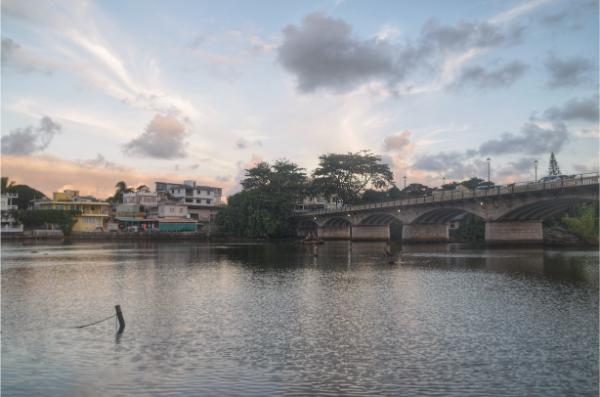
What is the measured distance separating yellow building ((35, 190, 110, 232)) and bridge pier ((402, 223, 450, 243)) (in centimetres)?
8611

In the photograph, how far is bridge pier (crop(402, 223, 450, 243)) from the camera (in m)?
101

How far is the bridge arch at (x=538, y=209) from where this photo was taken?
63594 mm

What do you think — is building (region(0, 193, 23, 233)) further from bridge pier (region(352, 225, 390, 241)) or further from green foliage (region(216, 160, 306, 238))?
bridge pier (region(352, 225, 390, 241))

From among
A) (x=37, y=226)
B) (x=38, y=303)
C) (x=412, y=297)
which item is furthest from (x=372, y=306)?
(x=37, y=226)

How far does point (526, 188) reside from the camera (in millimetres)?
65062

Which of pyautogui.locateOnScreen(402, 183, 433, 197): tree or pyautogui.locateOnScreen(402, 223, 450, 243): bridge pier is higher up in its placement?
pyautogui.locateOnScreen(402, 183, 433, 197): tree

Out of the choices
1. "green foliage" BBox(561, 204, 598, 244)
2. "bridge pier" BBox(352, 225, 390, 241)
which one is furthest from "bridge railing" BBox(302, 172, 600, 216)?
"green foliage" BBox(561, 204, 598, 244)

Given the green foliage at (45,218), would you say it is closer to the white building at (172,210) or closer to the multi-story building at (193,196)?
the white building at (172,210)

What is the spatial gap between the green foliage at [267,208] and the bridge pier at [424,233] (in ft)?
103

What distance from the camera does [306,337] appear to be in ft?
66.7

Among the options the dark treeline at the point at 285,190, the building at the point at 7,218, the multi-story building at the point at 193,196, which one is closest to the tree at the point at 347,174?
the dark treeline at the point at 285,190

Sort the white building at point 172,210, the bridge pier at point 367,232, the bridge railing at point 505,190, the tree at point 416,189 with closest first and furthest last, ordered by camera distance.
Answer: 1. the bridge railing at point 505,190
2. the bridge pier at point 367,232
3. the white building at point 172,210
4. the tree at point 416,189

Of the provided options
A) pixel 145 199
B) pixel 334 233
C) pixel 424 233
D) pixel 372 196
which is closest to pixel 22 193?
pixel 145 199

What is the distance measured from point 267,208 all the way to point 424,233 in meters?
39.0
